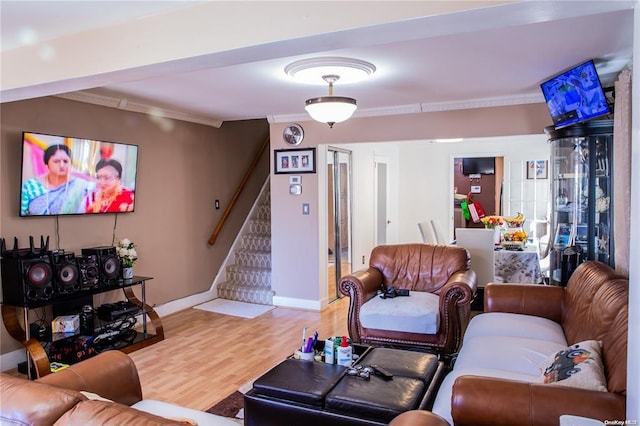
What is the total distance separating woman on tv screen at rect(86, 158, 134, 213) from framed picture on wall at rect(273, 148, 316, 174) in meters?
1.80

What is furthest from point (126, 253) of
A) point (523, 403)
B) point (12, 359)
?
point (523, 403)

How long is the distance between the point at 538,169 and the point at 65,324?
7173 mm

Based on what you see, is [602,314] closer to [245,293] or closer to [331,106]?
[331,106]

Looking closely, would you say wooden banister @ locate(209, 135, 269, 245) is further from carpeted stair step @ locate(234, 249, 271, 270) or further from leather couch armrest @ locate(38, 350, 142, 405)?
leather couch armrest @ locate(38, 350, 142, 405)

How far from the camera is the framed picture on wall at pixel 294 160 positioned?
5.53m

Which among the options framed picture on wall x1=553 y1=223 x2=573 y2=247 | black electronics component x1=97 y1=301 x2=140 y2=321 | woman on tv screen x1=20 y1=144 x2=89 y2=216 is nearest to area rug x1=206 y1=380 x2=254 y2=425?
black electronics component x1=97 y1=301 x2=140 y2=321

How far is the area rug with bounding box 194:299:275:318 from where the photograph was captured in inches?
215

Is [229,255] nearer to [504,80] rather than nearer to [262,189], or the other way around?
[262,189]

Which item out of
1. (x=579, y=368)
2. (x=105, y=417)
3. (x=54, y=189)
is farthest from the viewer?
(x=54, y=189)

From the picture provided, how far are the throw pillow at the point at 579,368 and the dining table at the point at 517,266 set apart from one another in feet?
9.88

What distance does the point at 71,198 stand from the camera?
412 cm

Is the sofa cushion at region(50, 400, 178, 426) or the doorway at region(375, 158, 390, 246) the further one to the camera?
the doorway at region(375, 158, 390, 246)

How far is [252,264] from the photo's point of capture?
6402 mm

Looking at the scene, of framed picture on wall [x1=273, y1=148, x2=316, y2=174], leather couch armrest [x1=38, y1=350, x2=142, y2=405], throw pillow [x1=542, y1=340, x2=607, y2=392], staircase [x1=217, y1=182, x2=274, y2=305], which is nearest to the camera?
throw pillow [x1=542, y1=340, x2=607, y2=392]
